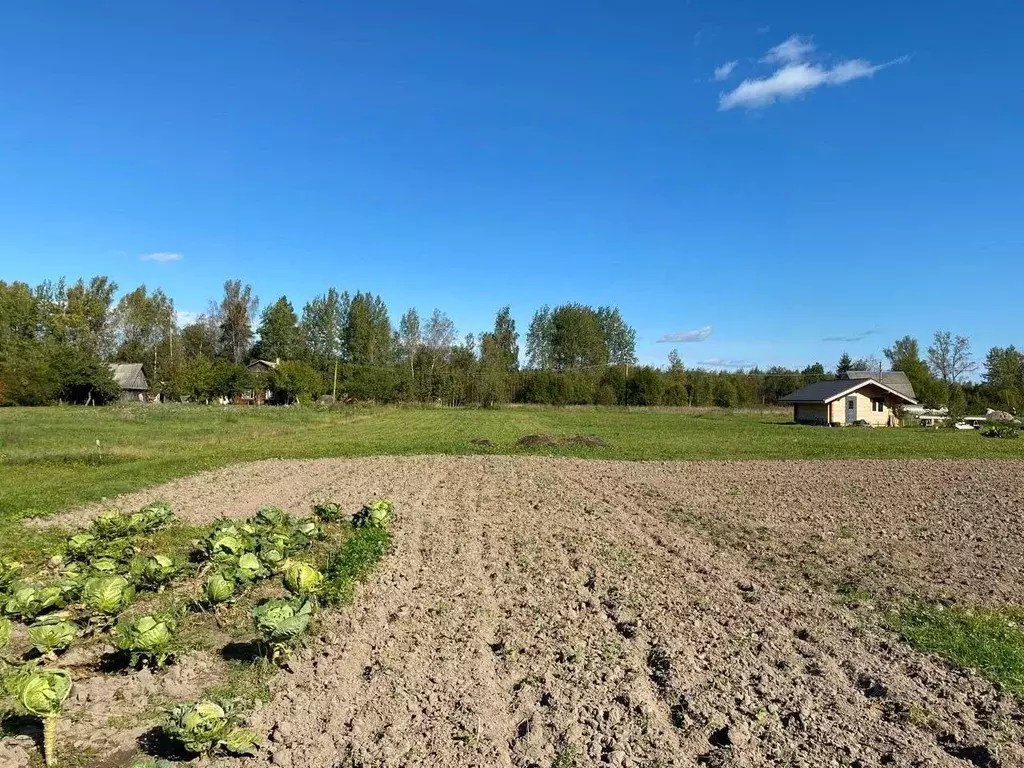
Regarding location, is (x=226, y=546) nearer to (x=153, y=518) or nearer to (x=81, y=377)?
(x=153, y=518)

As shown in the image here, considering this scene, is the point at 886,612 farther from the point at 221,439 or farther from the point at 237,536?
the point at 221,439

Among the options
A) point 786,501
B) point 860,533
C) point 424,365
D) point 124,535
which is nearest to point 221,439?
point 124,535

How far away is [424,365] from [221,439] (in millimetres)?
52439

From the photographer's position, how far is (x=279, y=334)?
281 feet

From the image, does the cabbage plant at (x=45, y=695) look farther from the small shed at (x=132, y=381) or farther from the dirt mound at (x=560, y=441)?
the small shed at (x=132, y=381)

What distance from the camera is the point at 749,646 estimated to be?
17.9 feet

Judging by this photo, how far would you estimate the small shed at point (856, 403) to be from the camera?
4678 cm

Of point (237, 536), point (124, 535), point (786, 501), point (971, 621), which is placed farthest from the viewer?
point (786, 501)

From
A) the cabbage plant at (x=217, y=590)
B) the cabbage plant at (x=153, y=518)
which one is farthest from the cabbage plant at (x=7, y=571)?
→ the cabbage plant at (x=153, y=518)

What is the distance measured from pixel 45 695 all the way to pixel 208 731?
1.02 meters

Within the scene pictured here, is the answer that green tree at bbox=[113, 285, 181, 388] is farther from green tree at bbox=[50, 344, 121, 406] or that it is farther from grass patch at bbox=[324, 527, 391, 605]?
grass patch at bbox=[324, 527, 391, 605]

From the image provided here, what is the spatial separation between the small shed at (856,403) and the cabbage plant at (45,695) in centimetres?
4935

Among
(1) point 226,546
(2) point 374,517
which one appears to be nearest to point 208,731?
(1) point 226,546

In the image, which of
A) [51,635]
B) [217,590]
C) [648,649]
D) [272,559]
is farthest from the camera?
[272,559]
